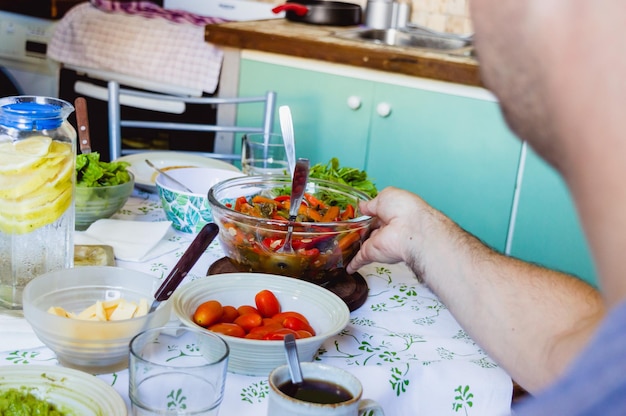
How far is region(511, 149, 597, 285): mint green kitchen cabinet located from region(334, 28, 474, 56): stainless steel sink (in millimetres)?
683

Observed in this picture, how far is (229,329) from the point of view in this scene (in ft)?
3.42

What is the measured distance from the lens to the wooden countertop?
8.34ft

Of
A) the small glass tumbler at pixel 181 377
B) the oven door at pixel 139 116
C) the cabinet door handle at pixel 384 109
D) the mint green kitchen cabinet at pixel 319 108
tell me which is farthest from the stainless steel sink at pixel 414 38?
the small glass tumbler at pixel 181 377

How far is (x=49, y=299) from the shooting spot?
3.47 feet

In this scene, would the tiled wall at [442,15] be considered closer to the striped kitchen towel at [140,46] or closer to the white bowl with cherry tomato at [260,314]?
the striped kitchen towel at [140,46]

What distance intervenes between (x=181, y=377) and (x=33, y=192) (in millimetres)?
420

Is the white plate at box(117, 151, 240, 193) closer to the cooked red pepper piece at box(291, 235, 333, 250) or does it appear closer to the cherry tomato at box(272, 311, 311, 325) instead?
the cooked red pepper piece at box(291, 235, 333, 250)

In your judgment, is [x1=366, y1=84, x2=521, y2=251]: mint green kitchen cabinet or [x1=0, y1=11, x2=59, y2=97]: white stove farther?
[x1=0, y1=11, x2=59, y2=97]: white stove

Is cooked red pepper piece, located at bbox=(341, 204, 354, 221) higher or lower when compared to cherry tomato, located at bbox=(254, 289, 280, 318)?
higher

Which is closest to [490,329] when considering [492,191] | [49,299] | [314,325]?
[314,325]

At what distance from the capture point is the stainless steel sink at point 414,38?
3131 millimetres

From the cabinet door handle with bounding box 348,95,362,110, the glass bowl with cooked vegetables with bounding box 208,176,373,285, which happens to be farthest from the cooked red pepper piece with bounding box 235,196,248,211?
the cabinet door handle with bounding box 348,95,362,110

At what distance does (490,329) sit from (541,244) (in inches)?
62.6

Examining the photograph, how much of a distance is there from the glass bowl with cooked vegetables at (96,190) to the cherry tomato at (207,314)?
1.50 ft
